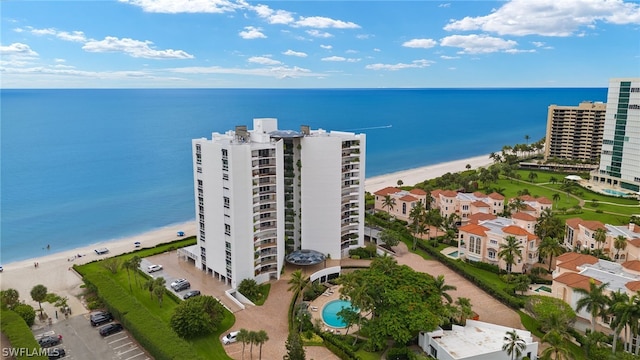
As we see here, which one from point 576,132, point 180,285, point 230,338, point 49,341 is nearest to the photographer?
point 49,341

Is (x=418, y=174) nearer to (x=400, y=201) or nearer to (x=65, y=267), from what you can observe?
(x=400, y=201)

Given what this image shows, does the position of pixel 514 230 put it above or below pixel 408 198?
above

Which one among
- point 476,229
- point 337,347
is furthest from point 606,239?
point 337,347

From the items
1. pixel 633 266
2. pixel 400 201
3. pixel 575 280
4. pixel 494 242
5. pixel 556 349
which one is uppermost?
pixel 400 201

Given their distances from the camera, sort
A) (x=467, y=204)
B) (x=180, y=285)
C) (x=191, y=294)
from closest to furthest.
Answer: (x=191, y=294) → (x=180, y=285) → (x=467, y=204)

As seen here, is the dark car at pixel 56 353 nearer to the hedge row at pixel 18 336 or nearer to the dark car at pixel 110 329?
the hedge row at pixel 18 336

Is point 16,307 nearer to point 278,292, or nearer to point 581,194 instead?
point 278,292

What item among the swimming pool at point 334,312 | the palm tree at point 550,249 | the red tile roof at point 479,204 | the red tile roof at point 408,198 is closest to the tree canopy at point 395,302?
the swimming pool at point 334,312
